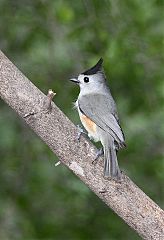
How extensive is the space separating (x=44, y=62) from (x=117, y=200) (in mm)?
2531

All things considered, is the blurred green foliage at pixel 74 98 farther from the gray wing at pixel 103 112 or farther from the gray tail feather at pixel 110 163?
the gray tail feather at pixel 110 163

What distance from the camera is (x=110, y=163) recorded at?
388cm

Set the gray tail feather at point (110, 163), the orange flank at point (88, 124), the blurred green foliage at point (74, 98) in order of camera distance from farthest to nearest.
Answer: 1. the blurred green foliage at point (74, 98)
2. the orange flank at point (88, 124)
3. the gray tail feather at point (110, 163)

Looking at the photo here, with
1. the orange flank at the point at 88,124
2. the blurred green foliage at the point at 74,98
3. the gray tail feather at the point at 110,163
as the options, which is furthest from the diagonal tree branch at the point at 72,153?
the blurred green foliage at the point at 74,98

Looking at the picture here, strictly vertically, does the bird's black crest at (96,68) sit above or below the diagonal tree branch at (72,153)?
above

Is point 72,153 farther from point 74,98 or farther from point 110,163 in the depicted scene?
point 74,98

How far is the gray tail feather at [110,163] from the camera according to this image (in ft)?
12.2

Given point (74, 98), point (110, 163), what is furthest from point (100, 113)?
point (74, 98)

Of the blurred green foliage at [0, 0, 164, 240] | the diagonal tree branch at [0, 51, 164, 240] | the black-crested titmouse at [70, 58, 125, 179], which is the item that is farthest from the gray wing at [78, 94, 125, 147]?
the blurred green foliage at [0, 0, 164, 240]

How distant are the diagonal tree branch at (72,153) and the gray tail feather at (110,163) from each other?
0.18ft

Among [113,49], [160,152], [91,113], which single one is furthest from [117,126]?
[160,152]

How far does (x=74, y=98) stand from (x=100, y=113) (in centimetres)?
133

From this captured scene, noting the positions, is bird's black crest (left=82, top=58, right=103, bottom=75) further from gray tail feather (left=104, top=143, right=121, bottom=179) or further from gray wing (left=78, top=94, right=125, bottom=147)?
gray tail feather (left=104, top=143, right=121, bottom=179)

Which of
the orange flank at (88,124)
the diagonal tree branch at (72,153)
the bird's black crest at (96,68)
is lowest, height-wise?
the diagonal tree branch at (72,153)
